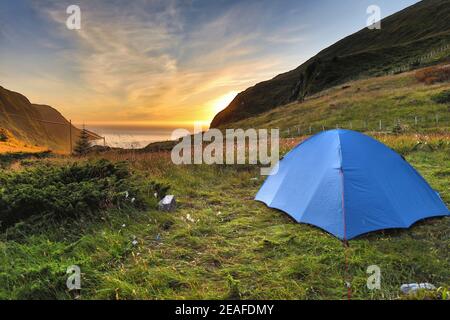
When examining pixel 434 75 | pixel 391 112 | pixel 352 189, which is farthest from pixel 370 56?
pixel 352 189

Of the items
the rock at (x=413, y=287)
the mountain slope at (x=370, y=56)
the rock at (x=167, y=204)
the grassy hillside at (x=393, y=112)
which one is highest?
the mountain slope at (x=370, y=56)

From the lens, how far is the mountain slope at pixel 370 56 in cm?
7644

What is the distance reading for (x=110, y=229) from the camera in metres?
6.14

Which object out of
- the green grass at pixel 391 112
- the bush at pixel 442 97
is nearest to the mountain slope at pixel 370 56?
the green grass at pixel 391 112

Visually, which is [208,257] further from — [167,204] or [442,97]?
[442,97]

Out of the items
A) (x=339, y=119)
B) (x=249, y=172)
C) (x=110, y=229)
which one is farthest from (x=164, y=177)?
(x=339, y=119)

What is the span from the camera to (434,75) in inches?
1708

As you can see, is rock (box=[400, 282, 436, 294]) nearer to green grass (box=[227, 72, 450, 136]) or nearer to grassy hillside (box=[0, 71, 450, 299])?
grassy hillside (box=[0, 71, 450, 299])

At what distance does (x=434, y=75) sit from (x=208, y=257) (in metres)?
49.2

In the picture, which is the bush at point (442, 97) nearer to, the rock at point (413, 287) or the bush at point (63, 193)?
the bush at point (63, 193)

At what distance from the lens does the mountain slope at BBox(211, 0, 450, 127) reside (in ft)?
251

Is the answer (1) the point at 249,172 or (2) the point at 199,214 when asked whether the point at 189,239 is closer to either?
(2) the point at 199,214

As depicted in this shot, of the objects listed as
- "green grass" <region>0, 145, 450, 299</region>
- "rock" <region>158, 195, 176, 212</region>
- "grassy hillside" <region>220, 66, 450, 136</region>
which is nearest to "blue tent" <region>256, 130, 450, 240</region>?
"green grass" <region>0, 145, 450, 299</region>

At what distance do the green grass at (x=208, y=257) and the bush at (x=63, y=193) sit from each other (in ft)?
1.06
